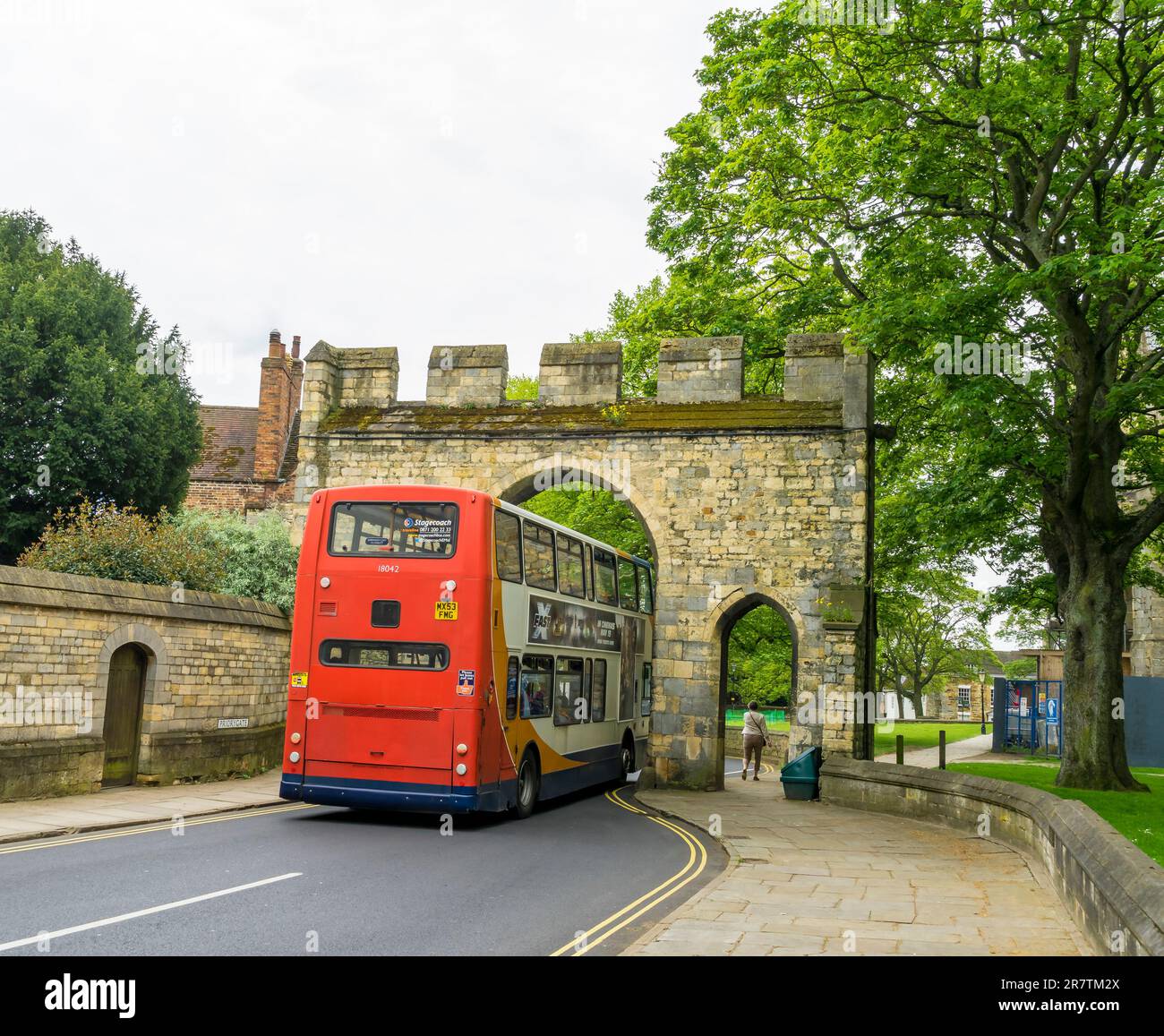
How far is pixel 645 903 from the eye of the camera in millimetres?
8000

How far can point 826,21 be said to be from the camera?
14.6 meters

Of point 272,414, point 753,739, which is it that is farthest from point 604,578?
point 272,414

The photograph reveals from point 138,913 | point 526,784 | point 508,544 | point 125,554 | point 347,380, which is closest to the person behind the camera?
point 138,913

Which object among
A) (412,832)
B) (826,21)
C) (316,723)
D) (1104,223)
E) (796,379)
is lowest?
(412,832)

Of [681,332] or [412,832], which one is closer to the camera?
[412,832]

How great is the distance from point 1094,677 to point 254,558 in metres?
14.2

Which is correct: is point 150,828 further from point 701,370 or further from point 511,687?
point 701,370

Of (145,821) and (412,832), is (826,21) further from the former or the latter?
(145,821)

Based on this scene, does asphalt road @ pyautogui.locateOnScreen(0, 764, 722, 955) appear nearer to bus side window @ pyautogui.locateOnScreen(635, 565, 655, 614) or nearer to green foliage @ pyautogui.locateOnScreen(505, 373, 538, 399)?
bus side window @ pyautogui.locateOnScreen(635, 565, 655, 614)

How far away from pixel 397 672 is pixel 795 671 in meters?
7.97

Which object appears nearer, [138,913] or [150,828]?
[138,913]

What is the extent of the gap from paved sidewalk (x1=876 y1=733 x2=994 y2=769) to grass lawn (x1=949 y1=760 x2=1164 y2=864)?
3881 mm

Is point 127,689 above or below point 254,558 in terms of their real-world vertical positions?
below
